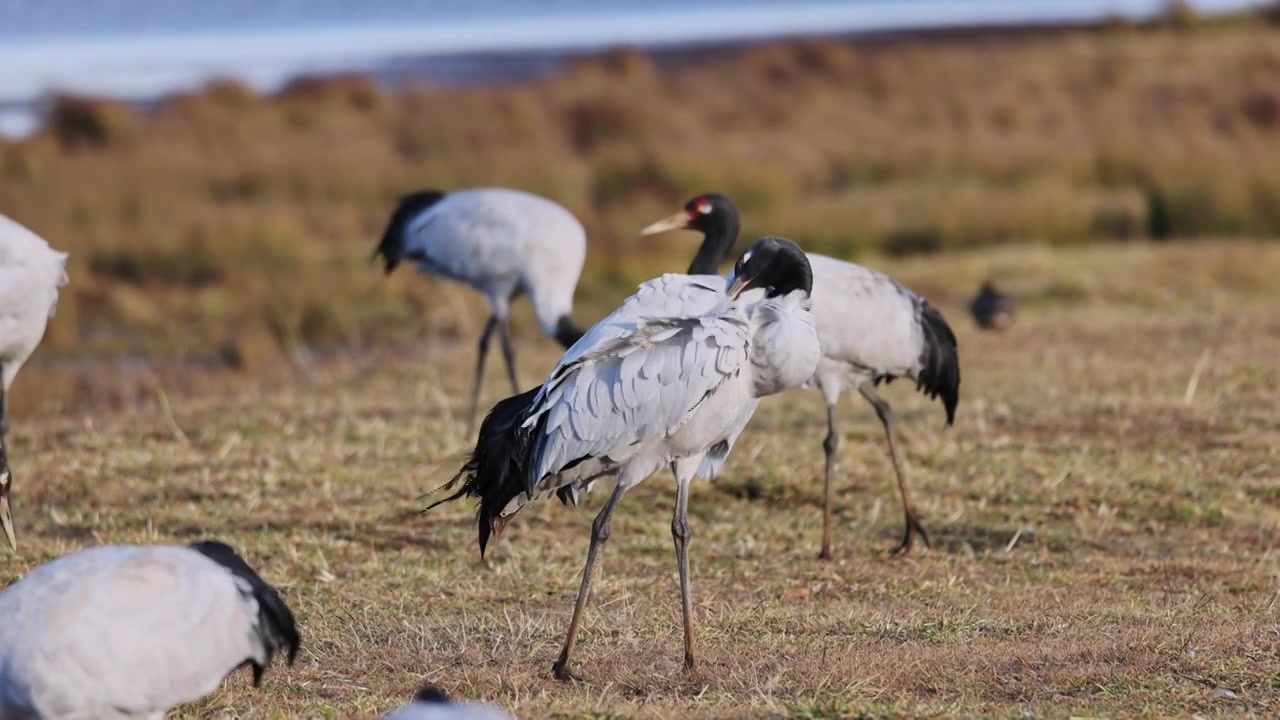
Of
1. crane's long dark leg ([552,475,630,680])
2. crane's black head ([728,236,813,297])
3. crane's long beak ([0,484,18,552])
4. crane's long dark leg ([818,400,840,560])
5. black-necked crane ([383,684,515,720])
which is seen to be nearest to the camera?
black-necked crane ([383,684,515,720])

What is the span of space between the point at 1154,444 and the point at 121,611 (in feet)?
18.4

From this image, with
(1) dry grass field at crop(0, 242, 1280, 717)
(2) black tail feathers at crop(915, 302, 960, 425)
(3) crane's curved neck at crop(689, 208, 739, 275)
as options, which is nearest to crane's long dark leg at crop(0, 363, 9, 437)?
(1) dry grass field at crop(0, 242, 1280, 717)

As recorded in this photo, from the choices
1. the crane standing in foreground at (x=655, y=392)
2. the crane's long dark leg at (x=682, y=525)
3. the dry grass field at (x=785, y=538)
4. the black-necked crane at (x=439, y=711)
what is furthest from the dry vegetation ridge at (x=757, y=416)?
the black-necked crane at (x=439, y=711)

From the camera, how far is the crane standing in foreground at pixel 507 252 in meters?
9.62

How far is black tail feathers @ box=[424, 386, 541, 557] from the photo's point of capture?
5387 millimetres

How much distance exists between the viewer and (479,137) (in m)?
20.2

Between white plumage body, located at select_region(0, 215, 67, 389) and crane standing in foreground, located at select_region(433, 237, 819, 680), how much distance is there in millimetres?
2697

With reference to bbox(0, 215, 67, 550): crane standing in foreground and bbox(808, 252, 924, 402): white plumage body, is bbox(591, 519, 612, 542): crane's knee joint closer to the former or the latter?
bbox(808, 252, 924, 402): white plumage body

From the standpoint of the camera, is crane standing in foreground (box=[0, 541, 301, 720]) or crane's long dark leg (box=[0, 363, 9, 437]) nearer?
crane standing in foreground (box=[0, 541, 301, 720])

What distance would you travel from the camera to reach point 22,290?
24.2 feet

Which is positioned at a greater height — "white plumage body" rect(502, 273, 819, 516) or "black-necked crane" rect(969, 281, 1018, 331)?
"white plumage body" rect(502, 273, 819, 516)

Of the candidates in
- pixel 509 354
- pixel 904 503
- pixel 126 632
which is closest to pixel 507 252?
pixel 509 354

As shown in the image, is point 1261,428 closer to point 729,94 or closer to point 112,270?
point 112,270

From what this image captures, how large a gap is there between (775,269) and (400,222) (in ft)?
16.8
